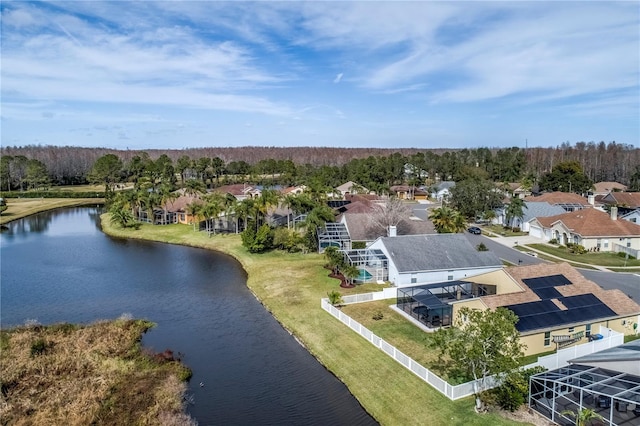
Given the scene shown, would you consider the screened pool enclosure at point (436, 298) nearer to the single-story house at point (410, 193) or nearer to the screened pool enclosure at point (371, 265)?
the screened pool enclosure at point (371, 265)

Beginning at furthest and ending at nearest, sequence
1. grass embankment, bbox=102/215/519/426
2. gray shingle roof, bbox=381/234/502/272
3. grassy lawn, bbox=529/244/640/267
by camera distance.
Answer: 1. grassy lawn, bbox=529/244/640/267
2. gray shingle roof, bbox=381/234/502/272
3. grass embankment, bbox=102/215/519/426

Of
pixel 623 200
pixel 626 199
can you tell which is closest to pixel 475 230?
pixel 623 200

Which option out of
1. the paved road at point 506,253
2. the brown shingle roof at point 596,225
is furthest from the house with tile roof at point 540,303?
the brown shingle roof at point 596,225

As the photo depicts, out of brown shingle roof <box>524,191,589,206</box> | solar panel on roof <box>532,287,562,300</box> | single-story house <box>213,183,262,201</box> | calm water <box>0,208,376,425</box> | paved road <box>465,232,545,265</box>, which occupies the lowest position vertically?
calm water <box>0,208,376,425</box>

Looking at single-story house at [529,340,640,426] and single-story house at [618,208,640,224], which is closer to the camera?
single-story house at [529,340,640,426]

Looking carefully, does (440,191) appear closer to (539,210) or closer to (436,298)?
(539,210)

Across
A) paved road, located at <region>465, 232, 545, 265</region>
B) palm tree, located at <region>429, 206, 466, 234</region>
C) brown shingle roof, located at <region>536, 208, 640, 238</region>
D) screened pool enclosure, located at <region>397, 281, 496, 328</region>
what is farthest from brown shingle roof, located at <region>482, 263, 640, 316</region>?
brown shingle roof, located at <region>536, 208, 640, 238</region>

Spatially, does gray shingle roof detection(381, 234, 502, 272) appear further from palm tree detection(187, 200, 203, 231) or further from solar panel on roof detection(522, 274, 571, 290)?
palm tree detection(187, 200, 203, 231)
